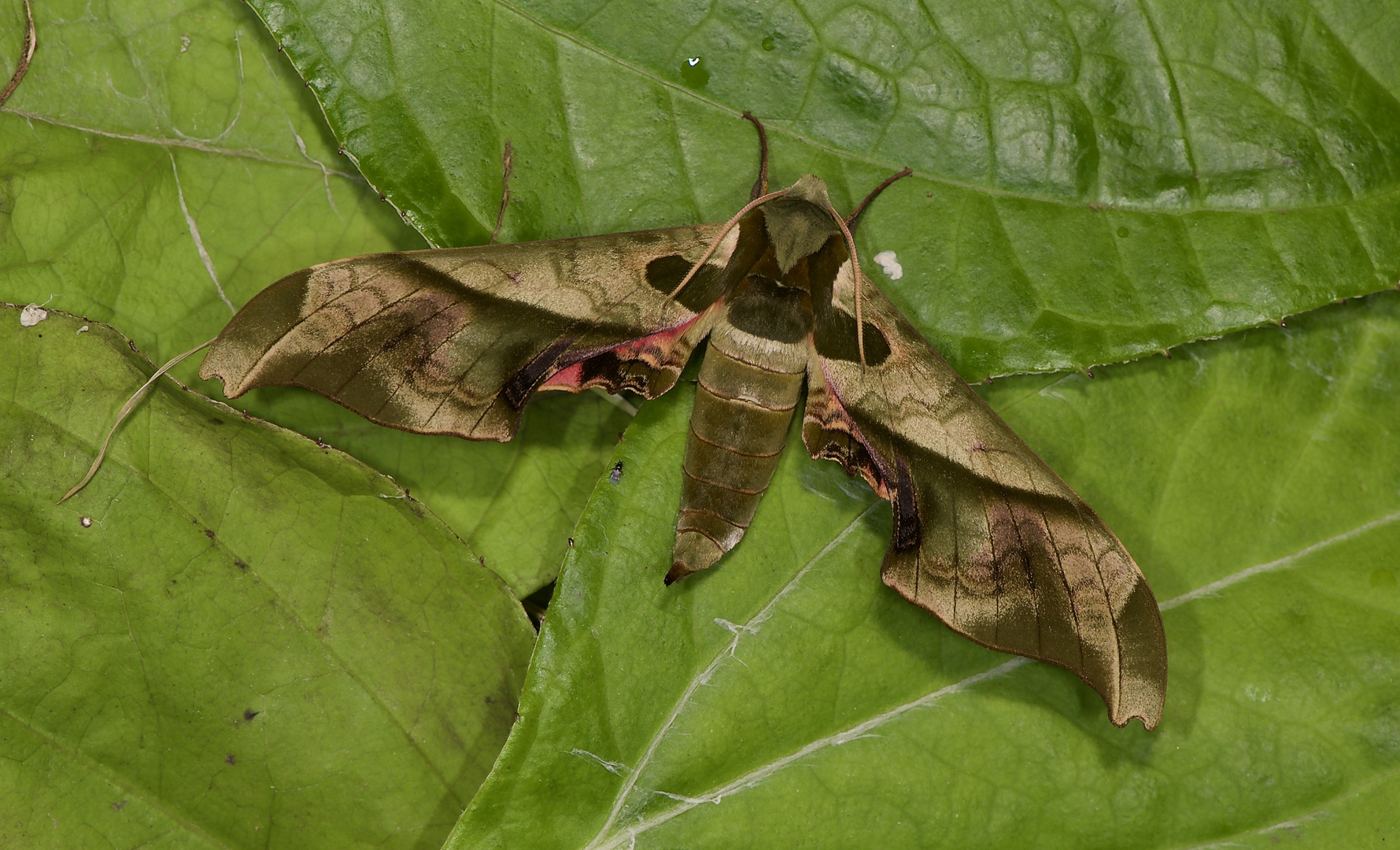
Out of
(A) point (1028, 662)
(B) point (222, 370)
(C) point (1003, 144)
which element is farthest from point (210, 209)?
(A) point (1028, 662)

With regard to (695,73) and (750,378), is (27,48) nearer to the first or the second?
(695,73)

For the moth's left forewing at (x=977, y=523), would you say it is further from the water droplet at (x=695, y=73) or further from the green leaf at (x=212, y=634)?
the green leaf at (x=212, y=634)

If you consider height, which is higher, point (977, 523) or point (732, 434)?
point (732, 434)


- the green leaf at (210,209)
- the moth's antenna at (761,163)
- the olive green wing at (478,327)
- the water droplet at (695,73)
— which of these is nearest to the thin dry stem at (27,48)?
the green leaf at (210,209)

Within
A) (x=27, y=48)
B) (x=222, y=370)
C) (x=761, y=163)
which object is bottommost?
(x=222, y=370)

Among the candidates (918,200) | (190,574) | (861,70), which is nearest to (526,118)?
(861,70)

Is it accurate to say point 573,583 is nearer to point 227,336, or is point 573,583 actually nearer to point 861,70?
point 227,336

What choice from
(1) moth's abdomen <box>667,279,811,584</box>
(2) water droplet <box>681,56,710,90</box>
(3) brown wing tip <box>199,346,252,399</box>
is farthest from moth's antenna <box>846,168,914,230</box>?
(3) brown wing tip <box>199,346,252,399</box>
